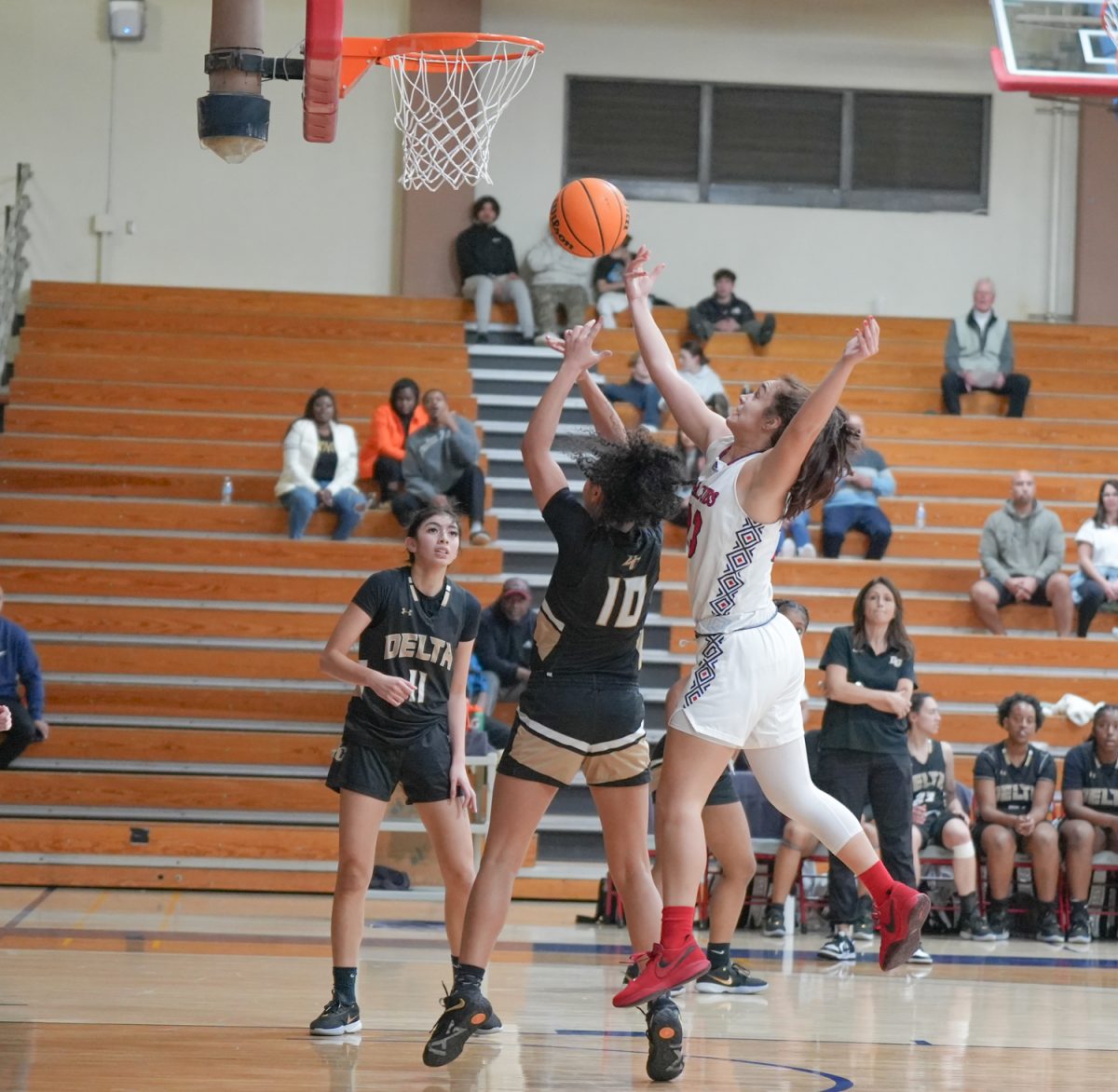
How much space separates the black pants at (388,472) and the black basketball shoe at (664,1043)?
7845 millimetres

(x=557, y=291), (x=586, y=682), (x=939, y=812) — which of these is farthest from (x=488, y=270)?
(x=586, y=682)

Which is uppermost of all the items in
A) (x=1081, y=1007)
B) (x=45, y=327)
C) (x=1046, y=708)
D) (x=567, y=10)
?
(x=567, y=10)

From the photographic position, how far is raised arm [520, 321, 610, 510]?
481 centimetres

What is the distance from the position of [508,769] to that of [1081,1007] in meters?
3.11

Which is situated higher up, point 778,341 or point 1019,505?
point 778,341

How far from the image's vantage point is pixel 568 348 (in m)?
4.95

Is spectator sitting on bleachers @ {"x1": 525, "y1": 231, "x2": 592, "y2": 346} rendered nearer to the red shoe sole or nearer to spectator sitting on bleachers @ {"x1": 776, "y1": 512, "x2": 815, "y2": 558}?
spectator sitting on bleachers @ {"x1": 776, "y1": 512, "x2": 815, "y2": 558}

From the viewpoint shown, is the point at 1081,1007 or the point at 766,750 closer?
the point at 766,750

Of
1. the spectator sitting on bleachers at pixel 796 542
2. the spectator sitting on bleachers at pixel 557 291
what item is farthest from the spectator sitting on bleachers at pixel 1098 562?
the spectator sitting on bleachers at pixel 557 291

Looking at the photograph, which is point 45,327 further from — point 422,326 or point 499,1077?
point 499,1077

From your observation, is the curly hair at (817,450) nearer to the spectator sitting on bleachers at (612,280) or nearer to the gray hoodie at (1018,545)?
the gray hoodie at (1018,545)

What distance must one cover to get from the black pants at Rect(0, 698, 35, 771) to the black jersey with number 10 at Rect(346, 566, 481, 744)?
425 centimetres

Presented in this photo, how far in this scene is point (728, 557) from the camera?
15.7 ft

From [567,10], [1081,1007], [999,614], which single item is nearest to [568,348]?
[1081,1007]
